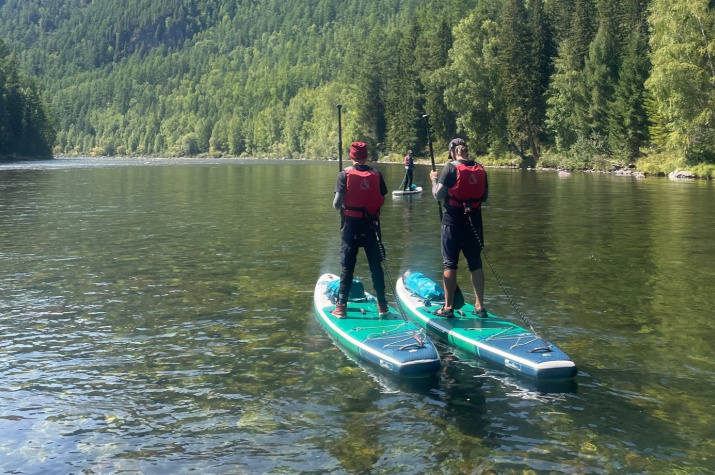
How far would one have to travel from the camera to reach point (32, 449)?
308 inches

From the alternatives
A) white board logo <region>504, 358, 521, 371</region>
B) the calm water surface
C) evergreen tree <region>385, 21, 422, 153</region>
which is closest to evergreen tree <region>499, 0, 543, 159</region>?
evergreen tree <region>385, 21, 422, 153</region>

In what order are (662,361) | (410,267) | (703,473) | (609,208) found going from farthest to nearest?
1. (609,208)
2. (410,267)
3. (662,361)
4. (703,473)

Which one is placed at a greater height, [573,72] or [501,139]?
[573,72]

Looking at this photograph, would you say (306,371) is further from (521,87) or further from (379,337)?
(521,87)

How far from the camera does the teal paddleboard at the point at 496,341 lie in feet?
32.0

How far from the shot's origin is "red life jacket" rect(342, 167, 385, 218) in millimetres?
11883

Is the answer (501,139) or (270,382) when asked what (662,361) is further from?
(501,139)

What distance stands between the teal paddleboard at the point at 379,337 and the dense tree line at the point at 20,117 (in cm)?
12846

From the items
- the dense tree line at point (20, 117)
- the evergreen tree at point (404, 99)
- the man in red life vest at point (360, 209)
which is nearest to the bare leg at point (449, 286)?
the man in red life vest at point (360, 209)

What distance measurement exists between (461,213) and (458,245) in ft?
1.82

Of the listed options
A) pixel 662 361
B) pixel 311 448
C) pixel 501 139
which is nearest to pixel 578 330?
pixel 662 361

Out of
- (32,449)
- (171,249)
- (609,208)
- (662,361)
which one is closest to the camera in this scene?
(32,449)

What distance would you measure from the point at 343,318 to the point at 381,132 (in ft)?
380

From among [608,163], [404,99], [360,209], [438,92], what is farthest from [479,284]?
[404,99]
